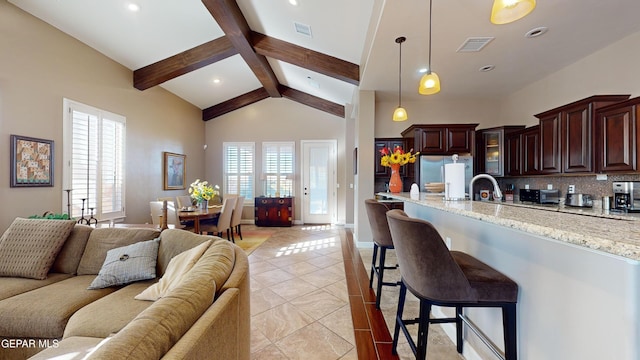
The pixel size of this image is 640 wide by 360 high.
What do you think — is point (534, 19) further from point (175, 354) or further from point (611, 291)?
point (175, 354)

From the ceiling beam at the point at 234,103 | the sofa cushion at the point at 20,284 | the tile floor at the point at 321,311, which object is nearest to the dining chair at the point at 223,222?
the tile floor at the point at 321,311

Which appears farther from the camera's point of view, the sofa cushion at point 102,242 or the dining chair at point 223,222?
the dining chair at point 223,222

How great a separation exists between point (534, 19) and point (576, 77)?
1.77m

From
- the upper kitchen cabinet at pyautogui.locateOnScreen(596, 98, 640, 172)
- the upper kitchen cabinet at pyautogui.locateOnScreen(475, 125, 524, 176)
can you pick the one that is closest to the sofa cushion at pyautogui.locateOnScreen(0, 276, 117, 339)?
the upper kitchen cabinet at pyautogui.locateOnScreen(596, 98, 640, 172)

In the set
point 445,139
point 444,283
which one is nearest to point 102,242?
point 444,283

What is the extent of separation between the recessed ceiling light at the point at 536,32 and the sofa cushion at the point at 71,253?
194 inches

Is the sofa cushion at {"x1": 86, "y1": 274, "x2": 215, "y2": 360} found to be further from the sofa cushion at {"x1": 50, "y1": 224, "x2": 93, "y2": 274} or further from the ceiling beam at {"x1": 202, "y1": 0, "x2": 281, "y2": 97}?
the ceiling beam at {"x1": 202, "y1": 0, "x2": 281, "y2": 97}

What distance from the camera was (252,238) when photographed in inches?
213

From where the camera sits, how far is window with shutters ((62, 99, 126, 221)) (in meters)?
3.66

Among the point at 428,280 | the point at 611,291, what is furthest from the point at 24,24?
the point at 611,291

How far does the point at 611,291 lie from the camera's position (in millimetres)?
812

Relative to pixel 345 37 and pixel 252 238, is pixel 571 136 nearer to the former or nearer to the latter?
pixel 345 37

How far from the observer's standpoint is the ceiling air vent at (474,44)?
2887mm

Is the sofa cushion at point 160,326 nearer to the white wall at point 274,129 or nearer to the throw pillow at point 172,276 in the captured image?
the throw pillow at point 172,276
